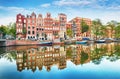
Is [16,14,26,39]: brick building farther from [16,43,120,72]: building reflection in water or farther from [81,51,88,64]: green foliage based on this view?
[81,51,88,64]: green foliage

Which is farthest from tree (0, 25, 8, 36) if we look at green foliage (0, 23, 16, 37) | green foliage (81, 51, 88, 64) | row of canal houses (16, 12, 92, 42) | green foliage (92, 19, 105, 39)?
green foliage (92, 19, 105, 39)

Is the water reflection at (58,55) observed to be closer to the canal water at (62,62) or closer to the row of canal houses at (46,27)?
the canal water at (62,62)

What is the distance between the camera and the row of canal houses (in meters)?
4.33

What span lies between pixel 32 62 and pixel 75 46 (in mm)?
696

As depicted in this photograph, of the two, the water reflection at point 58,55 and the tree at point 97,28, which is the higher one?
the tree at point 97,28

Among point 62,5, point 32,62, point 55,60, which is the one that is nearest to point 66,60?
point 55,60

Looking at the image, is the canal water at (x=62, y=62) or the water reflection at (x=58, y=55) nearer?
the canal water at (x=62, y=62)

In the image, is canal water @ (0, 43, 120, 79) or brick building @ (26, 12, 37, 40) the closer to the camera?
canal water @ (0, 43, 120, 79)

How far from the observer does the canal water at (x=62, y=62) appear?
397 centimetres

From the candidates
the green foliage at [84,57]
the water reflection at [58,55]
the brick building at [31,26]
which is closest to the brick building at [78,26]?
the water reflection at [58,55]

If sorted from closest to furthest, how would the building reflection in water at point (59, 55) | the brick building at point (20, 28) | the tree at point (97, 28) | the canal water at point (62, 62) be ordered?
1. the canal water at point (62, 62)
2. the building reflection in water at point (59, 55)
3. the brick building at point (20, 28)
4. the tree at point (97, 28)

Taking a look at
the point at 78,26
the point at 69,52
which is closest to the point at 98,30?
the point at 78,26

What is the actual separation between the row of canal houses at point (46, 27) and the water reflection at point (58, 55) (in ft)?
0.49

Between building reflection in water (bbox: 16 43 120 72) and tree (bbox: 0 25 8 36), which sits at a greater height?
tree (bbox: 0 25 8 36)
